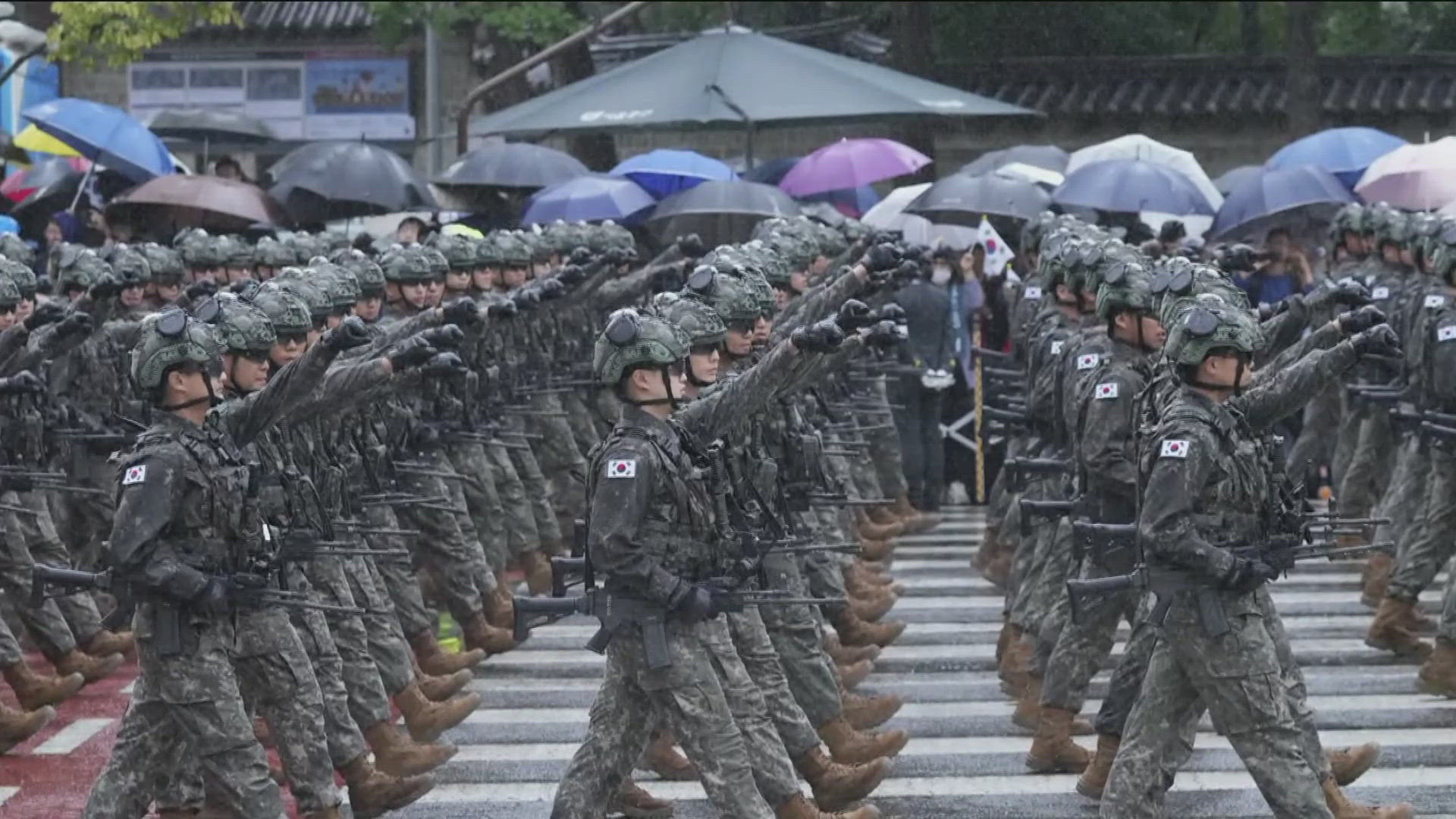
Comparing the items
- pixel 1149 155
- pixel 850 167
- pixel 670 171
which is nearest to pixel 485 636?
pixel 670 171

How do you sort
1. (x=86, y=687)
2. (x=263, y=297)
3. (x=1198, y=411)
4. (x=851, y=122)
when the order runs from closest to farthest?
(x=1198, y=411) < (x=263, y=297) < (x=86, y=687) < (x=851, y=122)

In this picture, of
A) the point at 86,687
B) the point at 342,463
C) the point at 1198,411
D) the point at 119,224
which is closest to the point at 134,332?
the point at 86,687

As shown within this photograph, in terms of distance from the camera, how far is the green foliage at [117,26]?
26.0 meters

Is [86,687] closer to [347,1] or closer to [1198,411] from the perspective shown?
[1198,411]

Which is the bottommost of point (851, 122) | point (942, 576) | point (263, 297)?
point (942, 576)

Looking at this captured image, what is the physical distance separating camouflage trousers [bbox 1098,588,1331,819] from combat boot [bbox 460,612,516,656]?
17.8ft

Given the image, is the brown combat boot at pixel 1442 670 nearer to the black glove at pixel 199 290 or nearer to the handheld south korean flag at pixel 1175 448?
the handheld south korean flag at pixel 1175 448

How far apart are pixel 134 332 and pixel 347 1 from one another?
2066 centimetres

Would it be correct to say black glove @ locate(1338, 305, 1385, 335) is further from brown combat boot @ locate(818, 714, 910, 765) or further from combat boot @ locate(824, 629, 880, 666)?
combat boot @ locate(824, 629, 880, 666)

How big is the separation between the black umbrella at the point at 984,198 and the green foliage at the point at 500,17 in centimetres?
802

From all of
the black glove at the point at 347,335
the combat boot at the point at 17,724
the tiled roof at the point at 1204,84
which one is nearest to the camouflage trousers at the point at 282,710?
the black glove at the point at 347,335

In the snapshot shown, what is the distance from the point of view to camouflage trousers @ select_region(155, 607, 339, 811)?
1071 cm

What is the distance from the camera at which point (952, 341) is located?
22.7 metres

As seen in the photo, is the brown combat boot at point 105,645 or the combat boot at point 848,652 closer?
the combat boot at point 848,652
